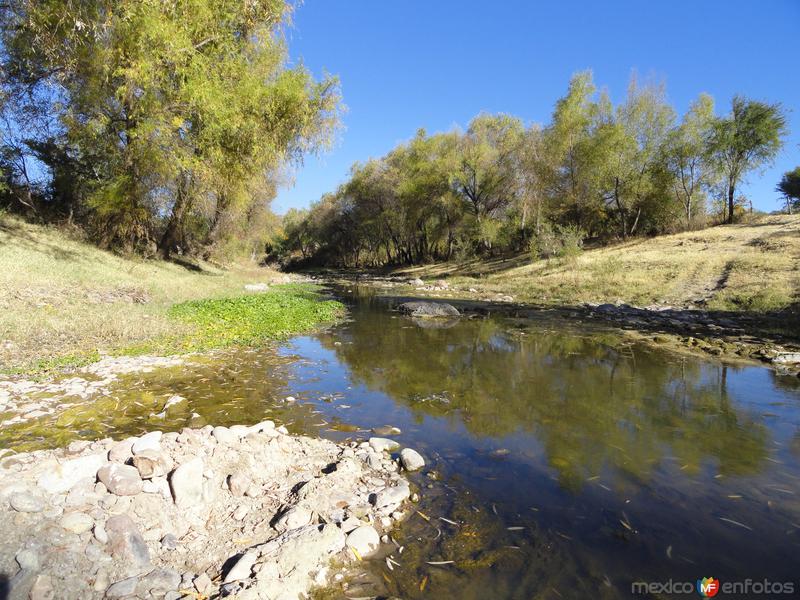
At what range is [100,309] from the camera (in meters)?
11.9

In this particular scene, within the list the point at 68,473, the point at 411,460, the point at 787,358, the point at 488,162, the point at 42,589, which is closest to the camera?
the point at 42,589

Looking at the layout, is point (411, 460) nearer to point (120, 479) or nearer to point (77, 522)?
point (120, 479)

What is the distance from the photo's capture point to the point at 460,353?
38.7 feet

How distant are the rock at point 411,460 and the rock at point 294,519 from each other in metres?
1.47

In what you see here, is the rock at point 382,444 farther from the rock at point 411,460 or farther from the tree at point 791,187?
the tree at point 791,187

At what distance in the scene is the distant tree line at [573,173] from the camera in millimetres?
36625

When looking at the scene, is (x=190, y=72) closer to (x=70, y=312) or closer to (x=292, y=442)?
(x=70, y=312)

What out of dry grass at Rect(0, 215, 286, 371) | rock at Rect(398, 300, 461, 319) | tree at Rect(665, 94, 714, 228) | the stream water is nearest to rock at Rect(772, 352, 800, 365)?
the stream water

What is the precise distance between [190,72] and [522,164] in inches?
1330

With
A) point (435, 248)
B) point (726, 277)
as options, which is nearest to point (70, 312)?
point (726, 277)

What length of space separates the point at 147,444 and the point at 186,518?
98cm

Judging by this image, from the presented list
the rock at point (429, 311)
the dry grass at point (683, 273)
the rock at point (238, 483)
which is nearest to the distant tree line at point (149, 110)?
the rock at point (429, 311)

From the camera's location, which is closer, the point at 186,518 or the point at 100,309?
the point at 186,518

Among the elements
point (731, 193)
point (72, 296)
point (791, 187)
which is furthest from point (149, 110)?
point (791, 187)
